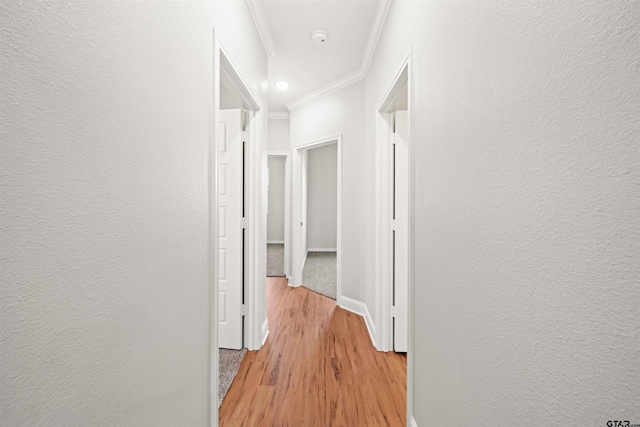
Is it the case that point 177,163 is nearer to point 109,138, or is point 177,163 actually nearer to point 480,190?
point 109,138

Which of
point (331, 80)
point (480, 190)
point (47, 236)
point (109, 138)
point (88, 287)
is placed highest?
point (331, 80)

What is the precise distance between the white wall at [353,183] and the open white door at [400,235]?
1.35 ft

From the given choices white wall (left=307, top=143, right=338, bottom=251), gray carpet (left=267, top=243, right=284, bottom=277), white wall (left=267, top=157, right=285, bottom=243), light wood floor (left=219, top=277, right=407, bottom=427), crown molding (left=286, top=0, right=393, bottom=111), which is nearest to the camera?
light wood floor (left=219, top=277, right=407, bottom=427)

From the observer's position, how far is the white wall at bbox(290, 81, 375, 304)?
9.82 feet

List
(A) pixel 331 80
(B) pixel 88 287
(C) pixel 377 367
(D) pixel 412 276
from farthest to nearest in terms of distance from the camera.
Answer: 1. (A) pixel 331 80
2. (C) pixel 377 367
3. (D) pixel 412 276
4. (B) pixel 88 287

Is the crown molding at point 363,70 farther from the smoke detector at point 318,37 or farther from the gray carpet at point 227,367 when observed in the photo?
the gray carpet at point 227,367

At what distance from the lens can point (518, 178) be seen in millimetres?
681

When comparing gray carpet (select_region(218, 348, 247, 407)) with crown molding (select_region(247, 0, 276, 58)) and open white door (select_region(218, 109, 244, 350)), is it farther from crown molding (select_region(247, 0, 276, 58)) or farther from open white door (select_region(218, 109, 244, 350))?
crown molding (select_region(247, 0, 276, 58))

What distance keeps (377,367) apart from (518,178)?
1.95 metres

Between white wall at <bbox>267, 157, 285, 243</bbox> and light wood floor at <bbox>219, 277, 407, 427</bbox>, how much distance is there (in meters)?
5.28

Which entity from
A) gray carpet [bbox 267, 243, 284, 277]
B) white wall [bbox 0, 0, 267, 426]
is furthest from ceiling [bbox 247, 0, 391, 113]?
gray carpet [bbox 267, 243, 284, 277]

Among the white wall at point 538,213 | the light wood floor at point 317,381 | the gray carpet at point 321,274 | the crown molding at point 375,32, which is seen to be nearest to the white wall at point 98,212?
the light wood floor at point 317,381

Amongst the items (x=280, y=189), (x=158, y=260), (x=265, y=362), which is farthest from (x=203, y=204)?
(x=280, y=189)

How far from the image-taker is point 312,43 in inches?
105
